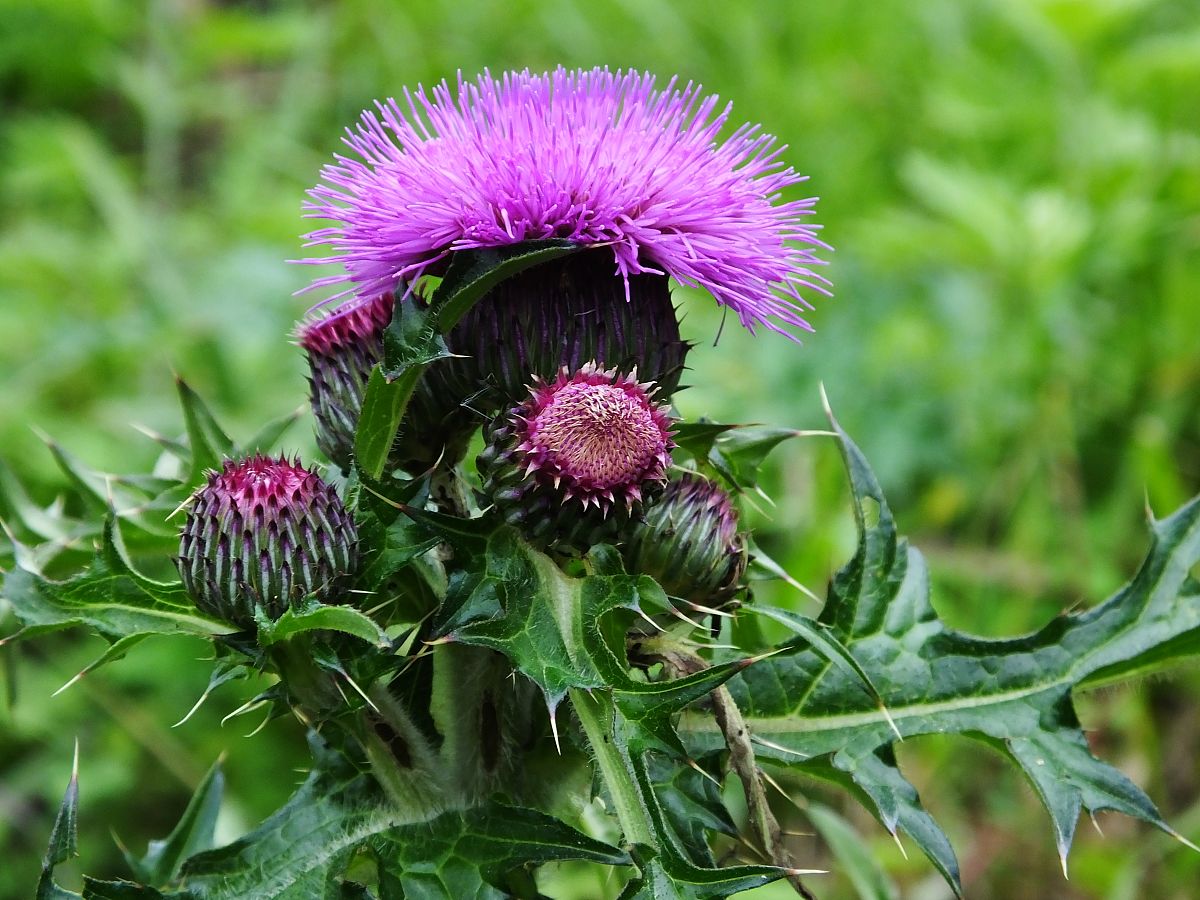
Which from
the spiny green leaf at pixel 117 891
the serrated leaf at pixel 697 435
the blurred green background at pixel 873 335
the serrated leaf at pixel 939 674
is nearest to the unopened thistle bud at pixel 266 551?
the spiny green leaf at pixel 117 891

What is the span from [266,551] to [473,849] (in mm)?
582

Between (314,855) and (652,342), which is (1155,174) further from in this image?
(314,855)

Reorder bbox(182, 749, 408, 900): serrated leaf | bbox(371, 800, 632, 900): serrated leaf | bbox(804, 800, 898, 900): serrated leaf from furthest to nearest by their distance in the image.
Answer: bbox(804, 800, 898, 900): serrated leaf
bbox(182, 749, 408, 900): serrated leaf
bbox(371, 800, 632, 900): serrated leaf

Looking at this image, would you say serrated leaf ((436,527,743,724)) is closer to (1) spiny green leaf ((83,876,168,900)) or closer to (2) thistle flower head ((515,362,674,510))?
(2) thistle flower head ((515,362,674,510))

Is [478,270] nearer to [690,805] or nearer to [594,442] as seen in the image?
[594,442]

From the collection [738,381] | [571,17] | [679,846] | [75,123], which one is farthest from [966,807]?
[75,123]

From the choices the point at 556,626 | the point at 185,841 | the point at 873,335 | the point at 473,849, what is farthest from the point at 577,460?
the point at 873,335

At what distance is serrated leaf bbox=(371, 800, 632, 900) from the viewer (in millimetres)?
1780

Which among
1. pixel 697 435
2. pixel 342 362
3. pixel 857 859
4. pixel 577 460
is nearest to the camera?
pixel 577 460

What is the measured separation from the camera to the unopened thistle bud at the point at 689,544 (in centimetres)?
196

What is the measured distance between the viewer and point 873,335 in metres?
5.64

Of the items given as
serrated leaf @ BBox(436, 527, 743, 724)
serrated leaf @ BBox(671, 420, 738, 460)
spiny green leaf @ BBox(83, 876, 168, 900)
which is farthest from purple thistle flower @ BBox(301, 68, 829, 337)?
spiny green leaf @ BBox(83, 876, 168, 900)

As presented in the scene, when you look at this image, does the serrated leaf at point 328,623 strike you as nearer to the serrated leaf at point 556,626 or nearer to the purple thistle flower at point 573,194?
the serrated leaf at point 556,626

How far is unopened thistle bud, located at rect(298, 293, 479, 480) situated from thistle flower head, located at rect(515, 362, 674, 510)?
0.27 m
